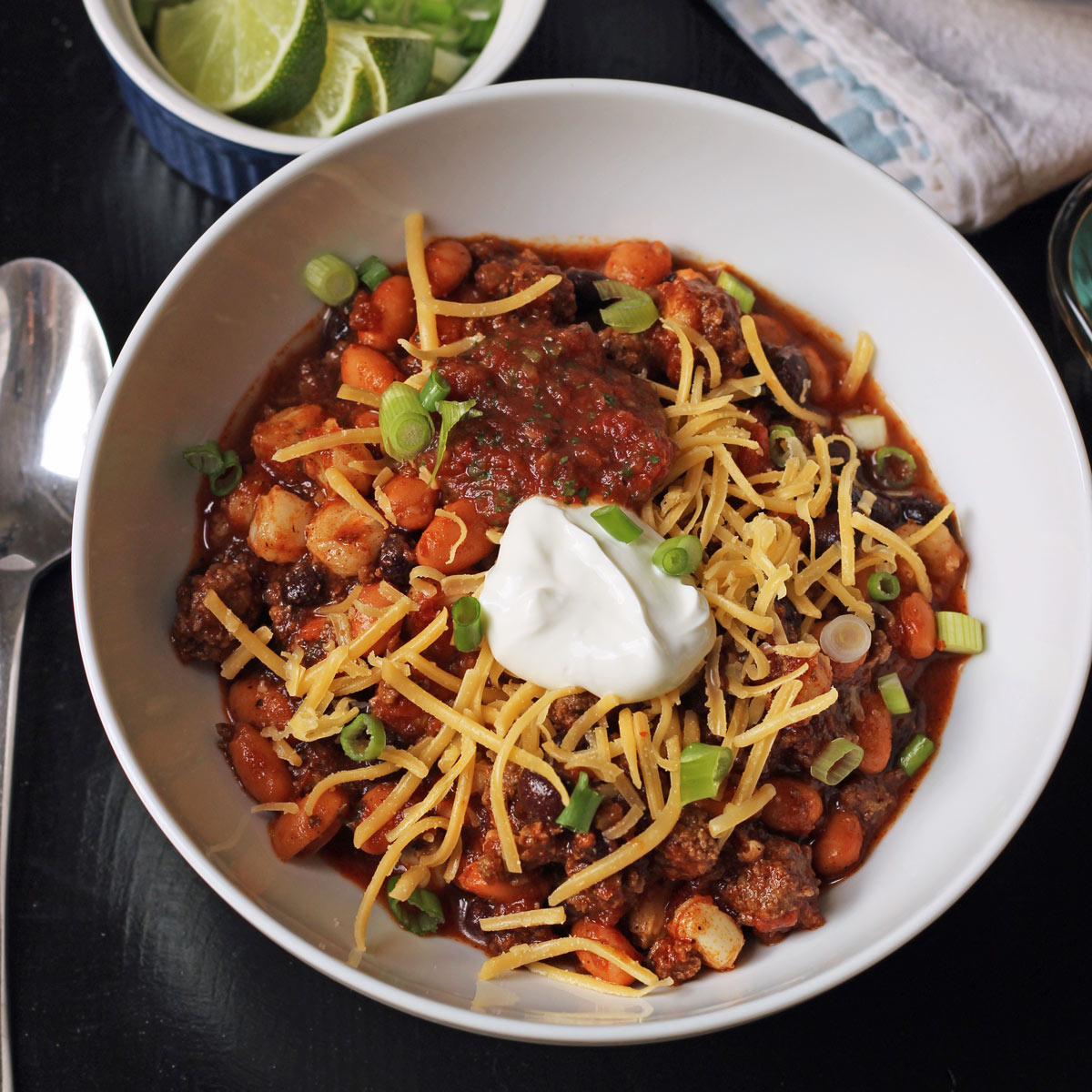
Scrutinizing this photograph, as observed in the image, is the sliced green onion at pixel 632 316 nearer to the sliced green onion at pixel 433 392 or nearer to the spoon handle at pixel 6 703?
the sliced green onion at pixel 433 392

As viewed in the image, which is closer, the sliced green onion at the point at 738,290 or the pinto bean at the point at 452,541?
the pinto bean at the point at 452,541

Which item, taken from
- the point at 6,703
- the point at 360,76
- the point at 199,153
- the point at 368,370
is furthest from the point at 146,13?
the point at 6,703

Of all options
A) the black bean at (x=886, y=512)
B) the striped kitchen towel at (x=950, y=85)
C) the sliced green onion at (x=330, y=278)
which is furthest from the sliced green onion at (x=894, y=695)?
the sliced green onion at (x=330, y=278)

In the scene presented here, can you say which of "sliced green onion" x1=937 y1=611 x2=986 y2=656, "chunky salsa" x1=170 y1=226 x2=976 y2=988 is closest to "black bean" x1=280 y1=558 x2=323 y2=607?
"chunky salsa" x1=170 y1=226 x2=976 y2=988

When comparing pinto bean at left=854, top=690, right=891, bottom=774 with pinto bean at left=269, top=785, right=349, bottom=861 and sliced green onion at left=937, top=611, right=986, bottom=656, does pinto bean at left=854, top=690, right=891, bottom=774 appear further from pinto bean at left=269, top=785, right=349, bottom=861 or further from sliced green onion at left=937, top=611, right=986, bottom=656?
pinto bean at left=269, top=785, right=349, bottom=861

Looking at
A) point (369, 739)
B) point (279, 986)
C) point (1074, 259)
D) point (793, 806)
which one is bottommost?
point (279, 986)

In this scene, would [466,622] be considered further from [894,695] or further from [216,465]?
[894,695]
